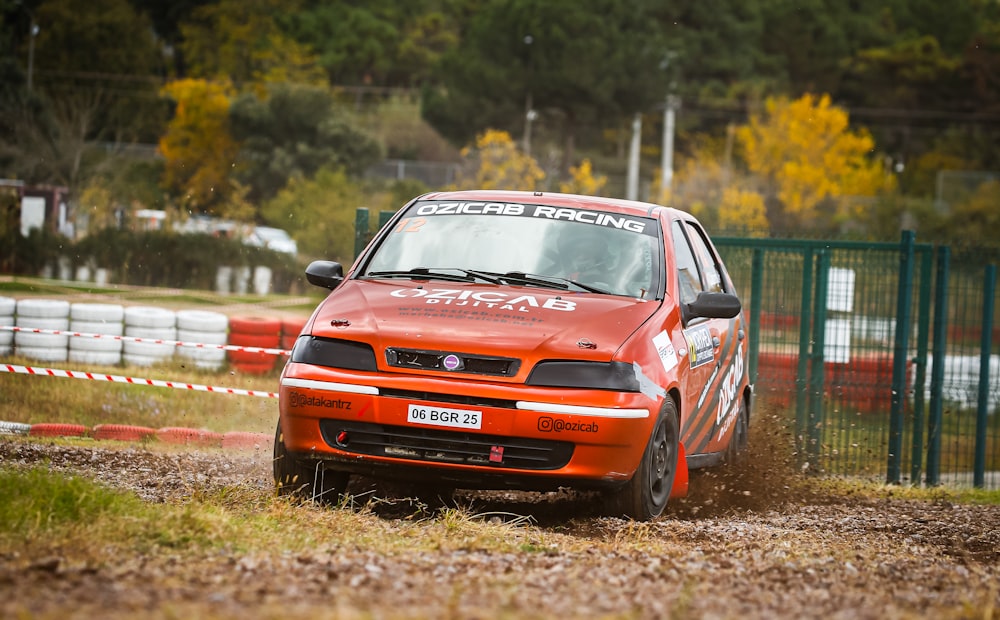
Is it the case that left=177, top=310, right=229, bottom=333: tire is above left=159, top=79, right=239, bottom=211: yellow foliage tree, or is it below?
below

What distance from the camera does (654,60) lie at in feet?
211

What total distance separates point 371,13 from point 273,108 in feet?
68.0

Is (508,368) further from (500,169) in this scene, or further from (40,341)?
(500,169)

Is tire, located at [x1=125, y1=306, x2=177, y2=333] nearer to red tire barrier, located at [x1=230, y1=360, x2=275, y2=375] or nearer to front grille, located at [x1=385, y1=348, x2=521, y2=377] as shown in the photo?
red tire barrier, located at [x1=230, y1=360, x2=275, y2=375]

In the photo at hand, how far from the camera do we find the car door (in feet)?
26.1

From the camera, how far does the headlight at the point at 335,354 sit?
6.95m

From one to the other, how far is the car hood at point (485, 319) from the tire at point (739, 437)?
7.79 ft

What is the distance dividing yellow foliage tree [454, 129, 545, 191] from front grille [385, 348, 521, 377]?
4294cm

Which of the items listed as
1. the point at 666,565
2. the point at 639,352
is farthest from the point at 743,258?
the point at 666,565

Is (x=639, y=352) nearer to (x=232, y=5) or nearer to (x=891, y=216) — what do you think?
(x=891, y=216)

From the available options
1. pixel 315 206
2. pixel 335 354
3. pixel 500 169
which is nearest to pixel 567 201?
pixel 335 354

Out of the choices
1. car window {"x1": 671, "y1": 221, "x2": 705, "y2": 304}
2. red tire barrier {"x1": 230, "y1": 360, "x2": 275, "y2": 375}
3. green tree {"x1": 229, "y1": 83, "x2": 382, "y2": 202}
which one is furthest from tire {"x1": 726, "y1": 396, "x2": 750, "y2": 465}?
green tree {"x1": 229, "y1": 83, "x2": 382, "y2": 202}

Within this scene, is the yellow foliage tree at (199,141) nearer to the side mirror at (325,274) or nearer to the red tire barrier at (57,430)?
the red tire barrier at (57,430)

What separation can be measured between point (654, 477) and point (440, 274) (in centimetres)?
164
